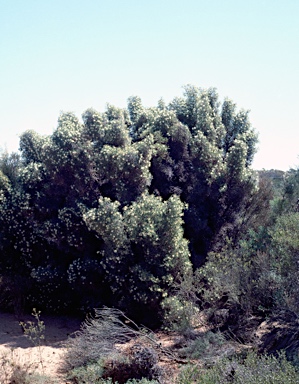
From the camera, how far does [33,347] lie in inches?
492

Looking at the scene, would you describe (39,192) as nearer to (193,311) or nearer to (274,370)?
(193,311)

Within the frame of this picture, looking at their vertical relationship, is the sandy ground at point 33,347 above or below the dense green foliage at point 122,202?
below

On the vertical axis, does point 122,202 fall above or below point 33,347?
above

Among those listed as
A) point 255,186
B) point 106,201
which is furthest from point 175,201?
point 255,186

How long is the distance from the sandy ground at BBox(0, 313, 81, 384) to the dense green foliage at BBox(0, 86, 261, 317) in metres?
0.71

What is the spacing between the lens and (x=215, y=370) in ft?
25.1

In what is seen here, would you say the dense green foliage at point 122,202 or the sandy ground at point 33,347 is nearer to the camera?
the sandy ground at point 33,347

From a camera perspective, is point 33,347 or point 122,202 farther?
point 122,202

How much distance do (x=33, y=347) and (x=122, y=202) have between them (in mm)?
5097

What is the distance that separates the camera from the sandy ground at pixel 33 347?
406 inches

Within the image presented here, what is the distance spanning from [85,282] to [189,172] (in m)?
5.48

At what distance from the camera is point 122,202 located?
47.0 feet

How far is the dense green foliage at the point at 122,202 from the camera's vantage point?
1321cm

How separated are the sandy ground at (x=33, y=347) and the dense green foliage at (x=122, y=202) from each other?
712 mm
